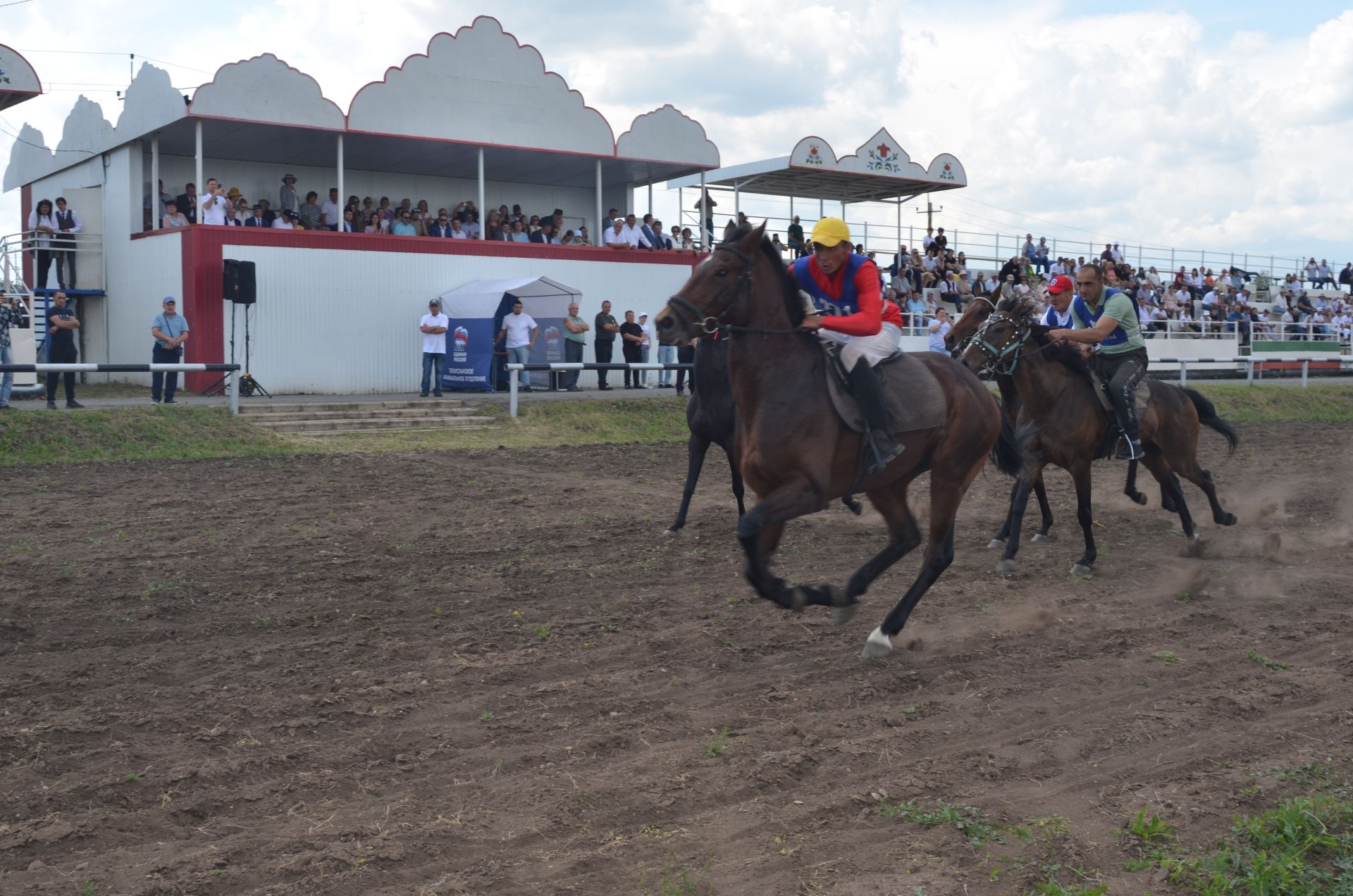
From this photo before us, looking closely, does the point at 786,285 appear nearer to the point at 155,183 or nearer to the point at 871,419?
the point at 871,419

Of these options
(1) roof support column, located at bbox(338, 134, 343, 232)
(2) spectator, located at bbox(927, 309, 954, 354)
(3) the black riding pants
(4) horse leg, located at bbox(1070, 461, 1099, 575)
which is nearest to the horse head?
(4) horse leg, located at bbox(1070, 461, 1099, 575)

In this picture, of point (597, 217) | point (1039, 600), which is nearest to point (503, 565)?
point (1039, 600)

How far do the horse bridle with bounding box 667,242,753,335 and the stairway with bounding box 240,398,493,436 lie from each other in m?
12.5

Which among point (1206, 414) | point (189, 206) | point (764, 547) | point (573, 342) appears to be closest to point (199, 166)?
point (189, 206)

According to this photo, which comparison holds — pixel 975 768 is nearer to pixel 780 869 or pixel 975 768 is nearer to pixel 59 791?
pixel 780 869

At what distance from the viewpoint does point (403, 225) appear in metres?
25.1

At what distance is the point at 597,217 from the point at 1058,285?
18177 mm

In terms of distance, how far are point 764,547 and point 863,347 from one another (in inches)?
57.2

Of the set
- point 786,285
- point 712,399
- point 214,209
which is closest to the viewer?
point 786,285

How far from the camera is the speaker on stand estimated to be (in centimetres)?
2119

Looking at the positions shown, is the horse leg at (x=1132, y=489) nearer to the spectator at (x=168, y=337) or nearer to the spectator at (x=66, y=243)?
the spectator at (x=168, y=337)

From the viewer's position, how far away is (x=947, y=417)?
296 inches

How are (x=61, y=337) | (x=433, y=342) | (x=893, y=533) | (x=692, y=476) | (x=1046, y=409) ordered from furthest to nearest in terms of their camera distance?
(x=433, y=342) < (x=61, y=337) < (x=692, y=476) < (x=1046, y=409) < (x=893, y=533)

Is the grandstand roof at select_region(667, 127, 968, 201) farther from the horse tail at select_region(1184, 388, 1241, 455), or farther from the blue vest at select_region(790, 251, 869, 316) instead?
the blue vest at select_region(790, 251, 869, 316)
